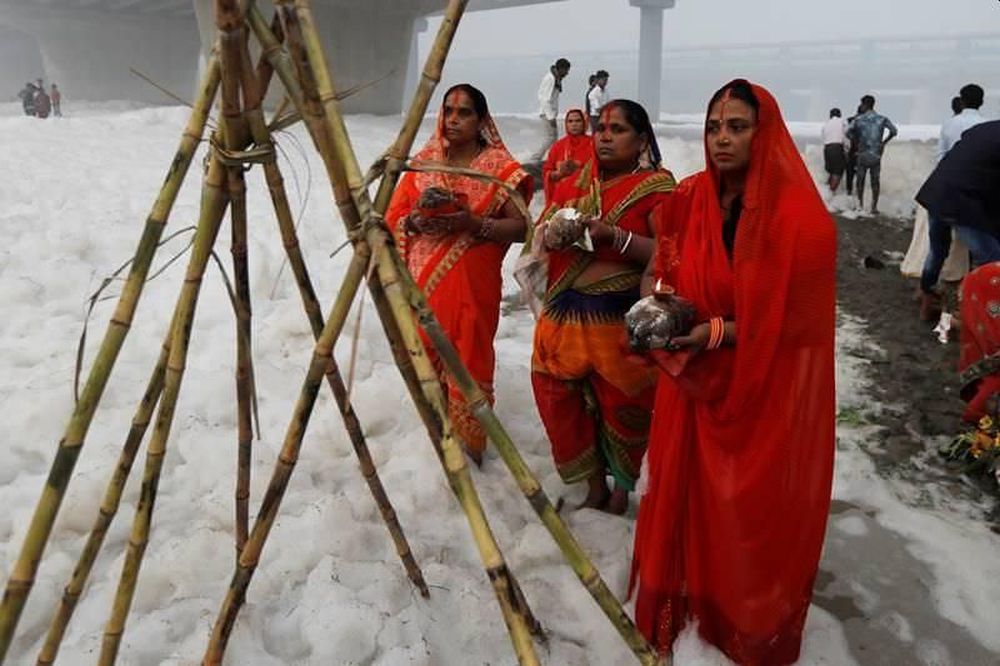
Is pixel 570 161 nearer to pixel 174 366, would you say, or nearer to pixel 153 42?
pixel 174 366

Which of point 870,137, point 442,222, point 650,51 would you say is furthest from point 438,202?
point 650,51

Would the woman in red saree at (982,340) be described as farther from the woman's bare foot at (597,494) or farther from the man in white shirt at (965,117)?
the man in white shirt at (965,117)

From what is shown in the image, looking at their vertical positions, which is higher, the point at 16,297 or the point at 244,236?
the point at 244,236

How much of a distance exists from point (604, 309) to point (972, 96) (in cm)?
547

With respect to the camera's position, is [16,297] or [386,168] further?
[16,297]

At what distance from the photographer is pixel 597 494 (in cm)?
278

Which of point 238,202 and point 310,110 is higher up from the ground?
point 310,110

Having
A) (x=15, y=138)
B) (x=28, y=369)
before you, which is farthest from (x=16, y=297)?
(x=15, y=138)

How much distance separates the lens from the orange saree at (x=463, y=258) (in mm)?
2889

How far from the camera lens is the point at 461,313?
115 inches

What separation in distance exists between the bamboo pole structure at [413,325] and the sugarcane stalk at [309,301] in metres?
0.14

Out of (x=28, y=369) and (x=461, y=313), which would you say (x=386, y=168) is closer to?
(x=461, y=313)

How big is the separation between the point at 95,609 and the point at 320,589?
0.62 m

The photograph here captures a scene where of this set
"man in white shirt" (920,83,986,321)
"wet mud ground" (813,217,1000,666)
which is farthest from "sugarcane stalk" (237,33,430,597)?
"man in white shirt" (920,83,986,321)
